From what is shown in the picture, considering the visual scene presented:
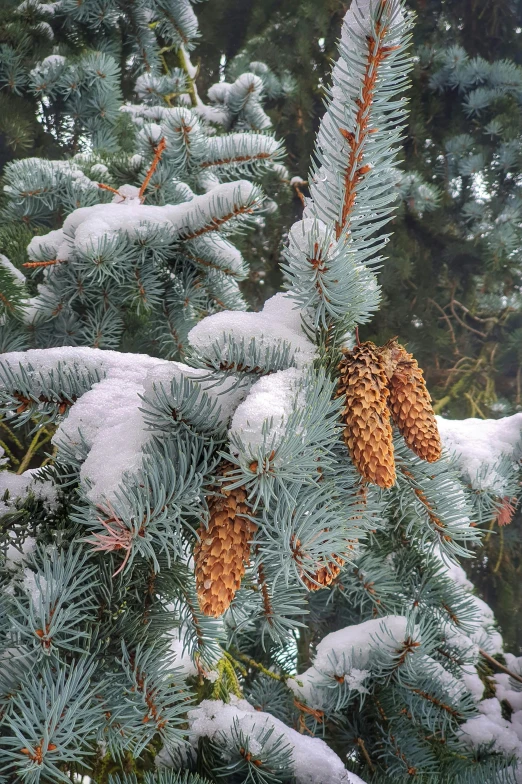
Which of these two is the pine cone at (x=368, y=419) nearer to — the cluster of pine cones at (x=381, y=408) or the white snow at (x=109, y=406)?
the cluster of pine cones at (x=381, y=408)

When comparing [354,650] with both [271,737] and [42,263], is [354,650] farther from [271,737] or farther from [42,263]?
[42,263]

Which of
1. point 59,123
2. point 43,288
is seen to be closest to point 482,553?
point 43,288

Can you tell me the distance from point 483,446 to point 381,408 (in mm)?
459

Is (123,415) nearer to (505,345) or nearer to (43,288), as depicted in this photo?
(43,288)

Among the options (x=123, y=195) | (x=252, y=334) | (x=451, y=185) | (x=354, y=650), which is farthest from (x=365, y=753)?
(x=451, y=185)

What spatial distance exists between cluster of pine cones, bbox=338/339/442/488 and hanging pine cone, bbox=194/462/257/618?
120mm

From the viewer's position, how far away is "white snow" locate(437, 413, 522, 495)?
0.86 m

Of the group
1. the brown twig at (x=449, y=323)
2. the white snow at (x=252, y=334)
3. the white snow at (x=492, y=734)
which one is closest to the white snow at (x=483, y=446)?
the white snow at (x=252, y=334)

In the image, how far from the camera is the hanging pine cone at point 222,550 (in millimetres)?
492

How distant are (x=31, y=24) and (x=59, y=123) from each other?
30 cm

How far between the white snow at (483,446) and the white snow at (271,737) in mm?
458

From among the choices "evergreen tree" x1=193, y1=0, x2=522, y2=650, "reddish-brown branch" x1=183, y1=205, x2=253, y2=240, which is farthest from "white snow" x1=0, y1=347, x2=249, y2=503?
"evergreen tree" x1=193, y1=0, x2=522, y2=650

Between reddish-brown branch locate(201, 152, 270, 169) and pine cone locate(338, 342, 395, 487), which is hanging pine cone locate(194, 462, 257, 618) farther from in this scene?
reddish-brown branch locate(201, 152, 270, 169)

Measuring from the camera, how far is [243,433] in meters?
0.48
